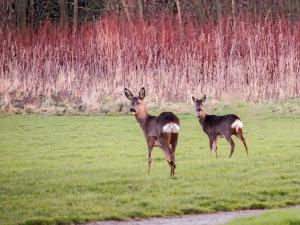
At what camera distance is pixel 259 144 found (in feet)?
56.5

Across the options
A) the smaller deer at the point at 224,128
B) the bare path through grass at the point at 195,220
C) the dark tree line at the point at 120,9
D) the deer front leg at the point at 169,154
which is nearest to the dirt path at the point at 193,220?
the bare path through grass at the point at 195,220

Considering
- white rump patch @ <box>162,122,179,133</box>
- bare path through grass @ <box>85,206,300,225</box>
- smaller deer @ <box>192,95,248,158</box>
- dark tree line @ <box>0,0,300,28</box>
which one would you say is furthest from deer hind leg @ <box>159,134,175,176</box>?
dark tree line @ <box>0,0,300,28</box>

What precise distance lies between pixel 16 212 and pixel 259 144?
795 cm

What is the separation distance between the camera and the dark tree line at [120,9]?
130 feet

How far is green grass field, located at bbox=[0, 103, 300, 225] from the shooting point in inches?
415

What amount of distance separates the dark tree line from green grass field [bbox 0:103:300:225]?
19.4 metres

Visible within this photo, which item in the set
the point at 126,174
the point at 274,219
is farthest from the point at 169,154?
the point at 274,219

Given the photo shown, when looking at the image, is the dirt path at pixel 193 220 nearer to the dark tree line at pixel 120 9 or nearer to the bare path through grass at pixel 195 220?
the bare path through grass at pixel 195 220

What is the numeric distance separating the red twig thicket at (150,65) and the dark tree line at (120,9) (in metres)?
11.6

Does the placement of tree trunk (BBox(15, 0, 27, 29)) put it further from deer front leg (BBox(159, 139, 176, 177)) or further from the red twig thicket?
deer front leg (BBox(159, 139, 176, 177))

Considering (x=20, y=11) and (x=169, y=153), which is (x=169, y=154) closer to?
(x=169, y=153)

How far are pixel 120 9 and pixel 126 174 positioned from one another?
30838mm

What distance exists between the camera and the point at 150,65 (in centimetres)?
2528

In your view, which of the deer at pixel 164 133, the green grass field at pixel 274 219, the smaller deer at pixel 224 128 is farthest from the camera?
the smaller deer at pixel 224 128
